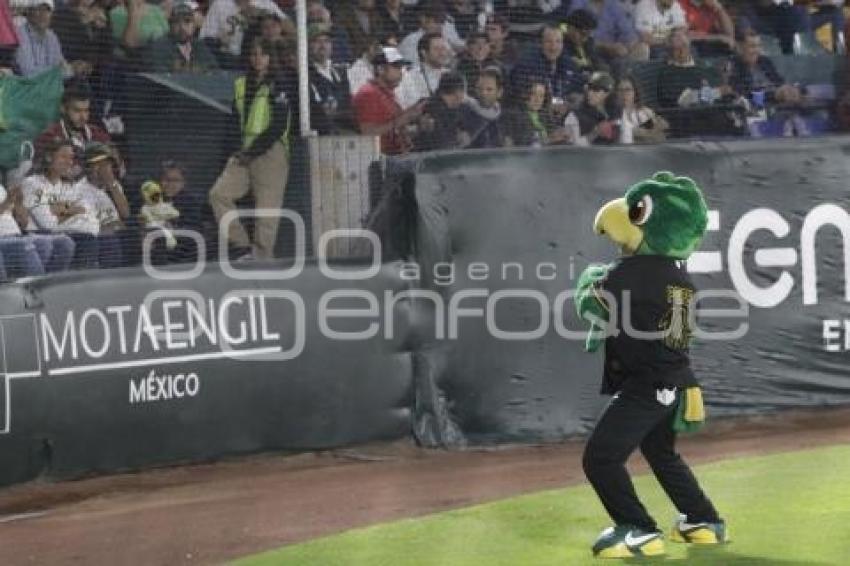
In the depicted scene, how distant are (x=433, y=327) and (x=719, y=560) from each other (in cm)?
460

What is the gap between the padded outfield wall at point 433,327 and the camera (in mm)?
11117

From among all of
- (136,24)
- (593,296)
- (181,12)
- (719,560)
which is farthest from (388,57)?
(719,560)

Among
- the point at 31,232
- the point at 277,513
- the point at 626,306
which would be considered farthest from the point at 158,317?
the point at 626,306

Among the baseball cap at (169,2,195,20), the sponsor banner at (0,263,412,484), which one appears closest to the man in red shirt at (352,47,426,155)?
the sponsor banner at (0,263,412,484)

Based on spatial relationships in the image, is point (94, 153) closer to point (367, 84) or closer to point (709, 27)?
point (367, 84)

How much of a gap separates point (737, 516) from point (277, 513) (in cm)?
278

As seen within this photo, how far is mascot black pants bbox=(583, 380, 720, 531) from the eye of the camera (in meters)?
8.12

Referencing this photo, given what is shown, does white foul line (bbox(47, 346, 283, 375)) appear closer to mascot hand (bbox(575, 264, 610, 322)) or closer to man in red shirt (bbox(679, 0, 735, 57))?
mascot hand (bbox(575, 264, 610, 322))

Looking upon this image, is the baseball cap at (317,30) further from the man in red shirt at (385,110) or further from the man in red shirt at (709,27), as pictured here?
the man in red shirt at (709,27)

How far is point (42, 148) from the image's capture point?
431 inches

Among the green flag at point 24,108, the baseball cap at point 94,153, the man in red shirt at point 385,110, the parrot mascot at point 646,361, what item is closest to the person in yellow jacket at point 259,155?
the man in red shirt at point 385,110

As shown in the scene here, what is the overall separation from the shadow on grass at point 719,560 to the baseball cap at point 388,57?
5379 millimetres

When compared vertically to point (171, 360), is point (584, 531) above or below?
below

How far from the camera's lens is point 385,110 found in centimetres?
1244
